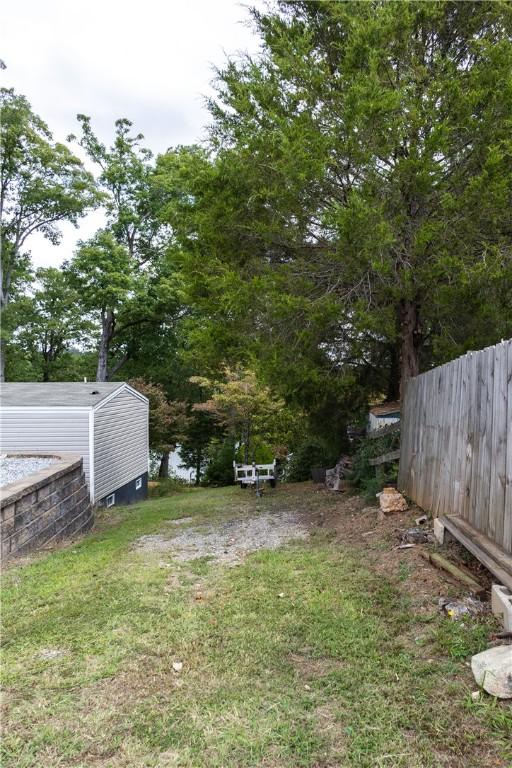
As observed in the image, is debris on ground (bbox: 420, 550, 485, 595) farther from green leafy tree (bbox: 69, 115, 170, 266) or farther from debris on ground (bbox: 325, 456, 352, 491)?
green leafy tree (bbox: 69, 115, 170, 266)

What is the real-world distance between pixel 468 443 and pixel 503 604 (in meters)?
1.44

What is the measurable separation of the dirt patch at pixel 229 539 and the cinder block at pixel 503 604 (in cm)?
243

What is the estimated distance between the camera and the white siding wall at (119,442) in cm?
1154

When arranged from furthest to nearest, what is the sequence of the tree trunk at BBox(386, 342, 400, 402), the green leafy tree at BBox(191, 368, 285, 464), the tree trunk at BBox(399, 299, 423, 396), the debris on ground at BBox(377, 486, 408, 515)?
1. the green leafy tree at BBox(191, 368, 285, 464)
2. the tree trunk at BBox(386, 342, 400, 402)
3. the tree trunk at BBox(399, 299, 423, 396)
4. the debris on ground at BBox(377, 486, 408, 515)

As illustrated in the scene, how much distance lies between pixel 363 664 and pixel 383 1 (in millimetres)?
6687

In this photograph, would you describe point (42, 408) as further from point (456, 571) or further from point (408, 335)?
point (456, 571)

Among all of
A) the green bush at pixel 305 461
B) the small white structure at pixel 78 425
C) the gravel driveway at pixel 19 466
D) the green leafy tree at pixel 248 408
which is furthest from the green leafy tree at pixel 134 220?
the gravel driveway at pixel 19 466

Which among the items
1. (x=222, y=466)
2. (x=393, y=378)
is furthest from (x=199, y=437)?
(x=393, y=378)

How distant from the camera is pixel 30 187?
19.5 m

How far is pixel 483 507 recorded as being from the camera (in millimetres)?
3324

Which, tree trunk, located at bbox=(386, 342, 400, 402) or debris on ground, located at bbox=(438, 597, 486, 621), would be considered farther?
tree trunk, located at bbox=(386, 342, 400, 402)

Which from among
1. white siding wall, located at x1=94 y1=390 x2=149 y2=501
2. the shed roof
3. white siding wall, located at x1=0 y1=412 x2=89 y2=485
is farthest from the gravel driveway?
white siding wall, located at x1=94 y1=390 x2=149 y2=501

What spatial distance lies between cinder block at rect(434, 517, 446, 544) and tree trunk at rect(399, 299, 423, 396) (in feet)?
8.60

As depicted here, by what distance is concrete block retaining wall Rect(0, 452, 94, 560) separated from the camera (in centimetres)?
Result: 503
